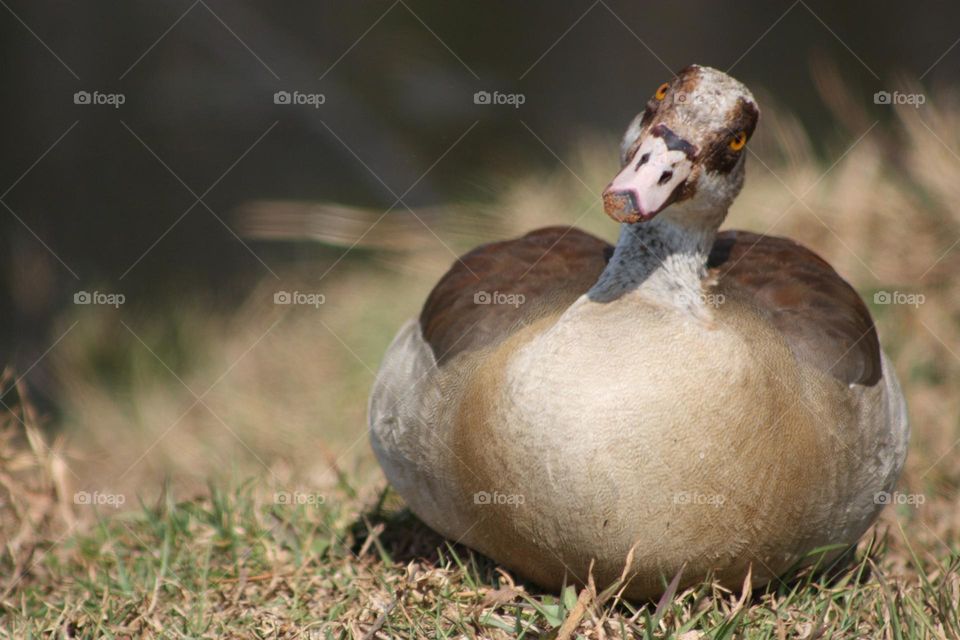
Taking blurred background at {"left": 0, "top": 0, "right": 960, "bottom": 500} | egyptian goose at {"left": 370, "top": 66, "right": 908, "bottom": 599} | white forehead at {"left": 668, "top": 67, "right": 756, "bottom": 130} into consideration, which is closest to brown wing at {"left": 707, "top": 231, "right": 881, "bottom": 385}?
egyptian goose at {"left": 370, "top": 66, "right": 908, "bottom": 599}

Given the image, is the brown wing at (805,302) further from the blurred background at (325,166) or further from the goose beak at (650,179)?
the blurred background at (325,166)

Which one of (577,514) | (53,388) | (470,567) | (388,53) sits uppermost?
(388,53)

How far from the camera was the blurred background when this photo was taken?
5.72 meters

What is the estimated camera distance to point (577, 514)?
2723mm

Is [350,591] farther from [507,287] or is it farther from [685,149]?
[685,149]

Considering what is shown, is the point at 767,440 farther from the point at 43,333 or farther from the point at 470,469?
the point at 43,333

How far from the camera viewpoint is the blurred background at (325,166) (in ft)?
18.8

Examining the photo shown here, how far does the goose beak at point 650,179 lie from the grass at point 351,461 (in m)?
0.92

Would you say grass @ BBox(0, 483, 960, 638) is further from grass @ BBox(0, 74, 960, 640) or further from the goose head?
the goose head

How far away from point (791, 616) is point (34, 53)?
Answer: 820cm

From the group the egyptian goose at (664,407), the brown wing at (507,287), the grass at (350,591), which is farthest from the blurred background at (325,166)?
the egyptian goose at (664,407)

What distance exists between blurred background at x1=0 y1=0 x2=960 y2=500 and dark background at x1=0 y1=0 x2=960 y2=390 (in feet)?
0.08

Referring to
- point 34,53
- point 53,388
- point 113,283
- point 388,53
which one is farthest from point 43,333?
point 388,53

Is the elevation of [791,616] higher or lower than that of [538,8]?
lower
